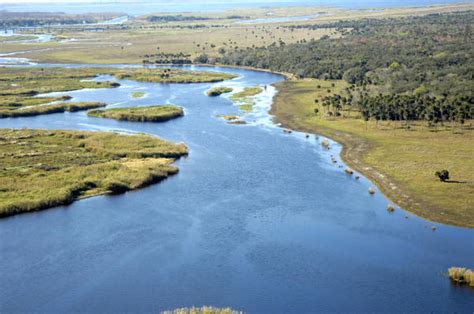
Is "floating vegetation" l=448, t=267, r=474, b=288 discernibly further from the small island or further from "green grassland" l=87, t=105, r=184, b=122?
the small island

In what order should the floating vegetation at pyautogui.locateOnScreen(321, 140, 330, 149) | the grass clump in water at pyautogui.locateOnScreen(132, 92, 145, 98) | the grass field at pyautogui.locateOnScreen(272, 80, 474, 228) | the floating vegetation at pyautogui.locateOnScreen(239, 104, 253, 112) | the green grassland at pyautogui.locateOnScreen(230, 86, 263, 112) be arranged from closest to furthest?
the grass field at pyautogui.locateOnScreen(272, 80, 474, 228), the floating vegetation at pyautogui.locateOnScreen(321, 140, 330, 149), the floating vegetation at pyautogui.locateOnScreen(239, 104, 253, 112), the green grassland at pyautogui.locateOnScreen(230, 86, 263, 112), the grass clump in water at pyautogui.locateOnScreen(132, 92, 145, 98)

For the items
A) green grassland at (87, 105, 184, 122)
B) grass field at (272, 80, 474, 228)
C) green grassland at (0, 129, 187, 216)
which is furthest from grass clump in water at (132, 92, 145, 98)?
green grassland at (0, 129, 187, 216)

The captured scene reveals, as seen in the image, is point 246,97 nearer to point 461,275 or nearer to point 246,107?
point 246,107

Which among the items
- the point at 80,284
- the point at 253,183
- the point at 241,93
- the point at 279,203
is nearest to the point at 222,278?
the point at 80,284

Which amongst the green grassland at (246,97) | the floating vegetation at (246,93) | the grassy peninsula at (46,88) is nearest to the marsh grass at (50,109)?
the grassy peninsula at (46,88)

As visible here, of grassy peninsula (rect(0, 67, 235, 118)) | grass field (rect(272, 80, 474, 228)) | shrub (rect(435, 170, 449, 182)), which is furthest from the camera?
grassy peninsula (rect(0, 67, 235, 118))

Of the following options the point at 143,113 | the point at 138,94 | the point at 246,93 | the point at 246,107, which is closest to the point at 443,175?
the point at 246,107

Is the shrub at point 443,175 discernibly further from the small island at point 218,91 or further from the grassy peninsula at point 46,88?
the grassy peninsula at point 46,88
